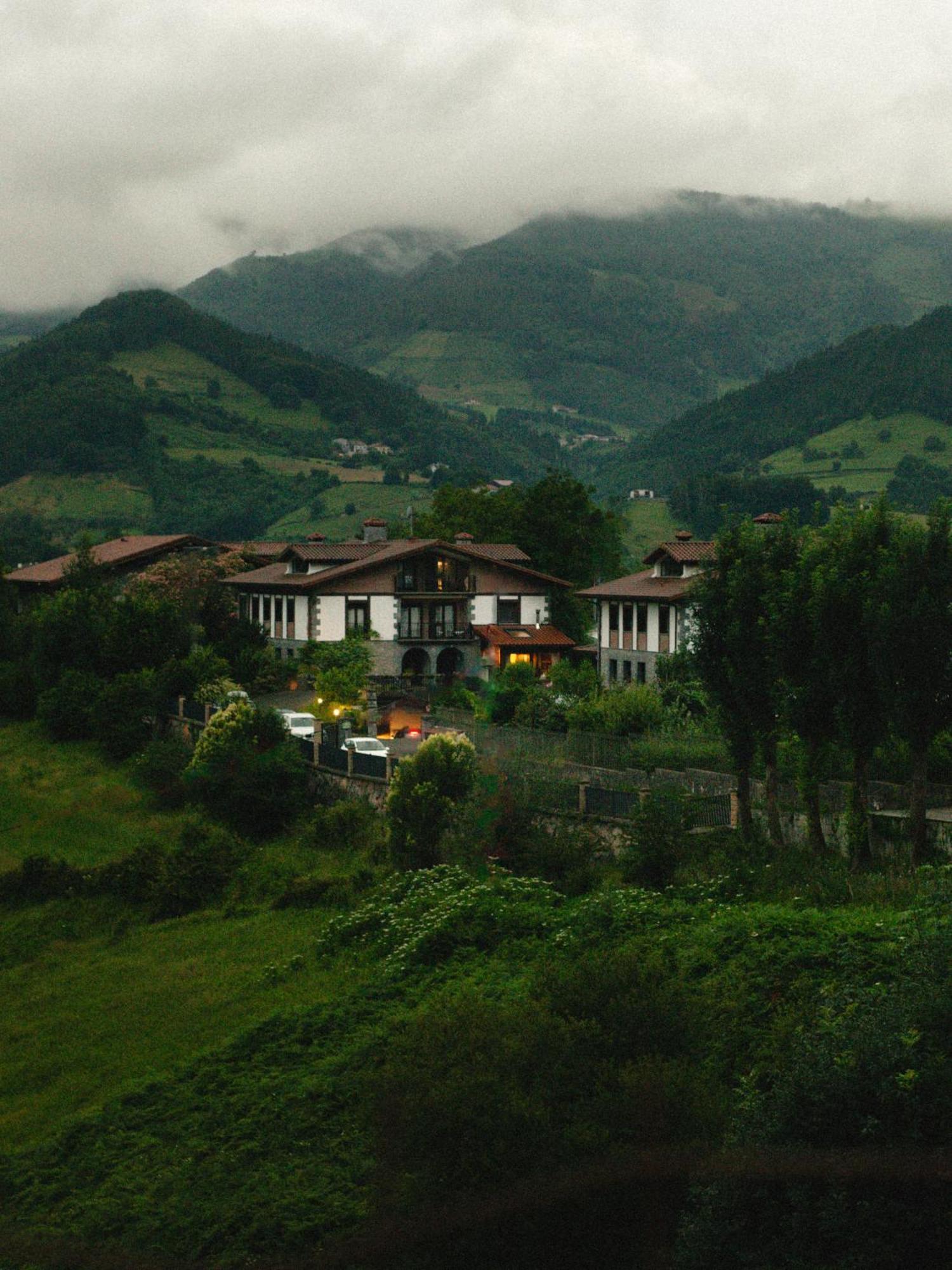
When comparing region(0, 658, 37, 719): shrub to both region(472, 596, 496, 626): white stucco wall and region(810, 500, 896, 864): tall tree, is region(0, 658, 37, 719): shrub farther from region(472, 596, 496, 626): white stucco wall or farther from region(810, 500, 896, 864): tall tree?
region(810, 500, 896, 864): tall tree

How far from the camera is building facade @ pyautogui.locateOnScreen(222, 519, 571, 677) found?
6825cm

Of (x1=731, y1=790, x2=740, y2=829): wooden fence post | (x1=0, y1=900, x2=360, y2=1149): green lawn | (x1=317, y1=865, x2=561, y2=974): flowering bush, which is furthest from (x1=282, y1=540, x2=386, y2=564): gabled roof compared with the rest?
(x1=731, y1=790, x2=740, y2=829): wooden fence post

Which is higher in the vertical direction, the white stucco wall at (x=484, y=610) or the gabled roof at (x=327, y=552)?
the gabled roof at (x=327, y=552)

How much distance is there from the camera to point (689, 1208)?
11680 millimetres

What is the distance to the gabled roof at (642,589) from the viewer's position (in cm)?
5903

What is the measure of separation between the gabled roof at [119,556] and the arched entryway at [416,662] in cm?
1673

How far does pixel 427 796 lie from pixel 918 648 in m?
11.5

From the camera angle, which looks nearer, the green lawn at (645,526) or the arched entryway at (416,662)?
the arched entryway at (416,662)

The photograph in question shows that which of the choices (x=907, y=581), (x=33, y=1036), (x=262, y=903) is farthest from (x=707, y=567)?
(x=33, y=1036)

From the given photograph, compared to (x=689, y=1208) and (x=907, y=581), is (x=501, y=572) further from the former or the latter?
(x=689, y=1208)

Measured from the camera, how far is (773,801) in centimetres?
2734

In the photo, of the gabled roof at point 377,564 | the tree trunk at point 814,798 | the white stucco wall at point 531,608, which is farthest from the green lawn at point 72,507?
the tree trunk at point 814,798

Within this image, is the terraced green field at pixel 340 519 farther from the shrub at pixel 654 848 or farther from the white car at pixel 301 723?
the shrub at pixel 654 848

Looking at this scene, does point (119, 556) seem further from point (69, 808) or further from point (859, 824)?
point (859, 824)
